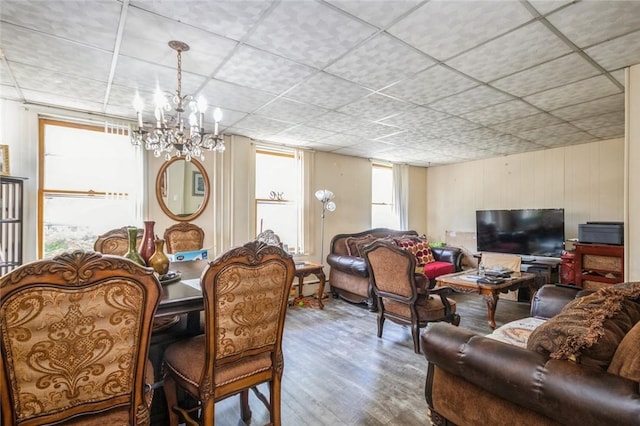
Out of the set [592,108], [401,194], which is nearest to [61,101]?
[592,108]

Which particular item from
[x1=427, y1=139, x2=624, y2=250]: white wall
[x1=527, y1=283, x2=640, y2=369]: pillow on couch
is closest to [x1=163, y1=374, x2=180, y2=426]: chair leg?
[x1=527, y1=283, x2=640, y2=369]: pillow on couch

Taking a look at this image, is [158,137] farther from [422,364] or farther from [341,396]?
[422,364]

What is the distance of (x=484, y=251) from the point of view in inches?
225

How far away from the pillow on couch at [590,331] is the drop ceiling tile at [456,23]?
1592 mm

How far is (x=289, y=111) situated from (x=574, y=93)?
2.73m

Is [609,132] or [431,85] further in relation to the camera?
[609,132]

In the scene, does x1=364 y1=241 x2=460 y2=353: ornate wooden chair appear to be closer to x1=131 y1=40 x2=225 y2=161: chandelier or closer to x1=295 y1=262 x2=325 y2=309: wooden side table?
x1=295 y1=262 x2=325 y2=309: wooden side table

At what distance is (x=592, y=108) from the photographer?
3.34 m

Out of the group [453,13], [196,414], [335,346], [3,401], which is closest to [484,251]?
[335,346]

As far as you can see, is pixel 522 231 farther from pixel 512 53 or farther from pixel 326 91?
pixel 326 91

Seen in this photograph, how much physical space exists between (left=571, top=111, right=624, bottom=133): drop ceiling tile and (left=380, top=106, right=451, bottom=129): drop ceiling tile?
1.71 metres

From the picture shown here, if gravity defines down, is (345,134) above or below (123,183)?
above

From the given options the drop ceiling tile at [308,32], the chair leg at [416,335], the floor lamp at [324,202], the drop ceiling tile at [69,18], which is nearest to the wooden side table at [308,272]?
the floor lamp at [324,202]

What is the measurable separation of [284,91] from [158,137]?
1.16m
